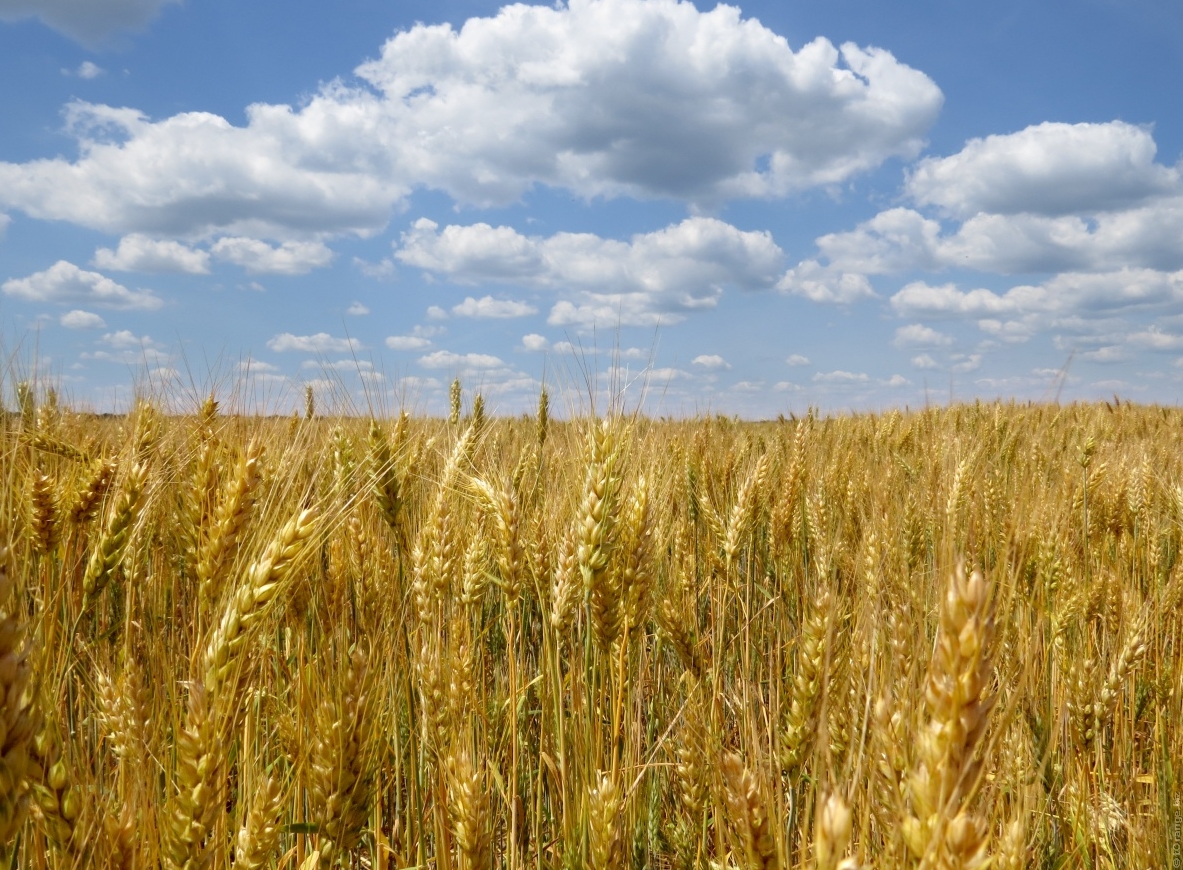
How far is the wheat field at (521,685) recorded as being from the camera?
1.17 m

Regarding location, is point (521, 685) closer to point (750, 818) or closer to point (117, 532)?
point (117, 532)

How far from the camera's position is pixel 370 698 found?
1514 mm

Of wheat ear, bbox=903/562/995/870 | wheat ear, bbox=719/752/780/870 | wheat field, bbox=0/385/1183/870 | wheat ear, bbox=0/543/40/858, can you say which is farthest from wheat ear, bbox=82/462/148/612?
wheat ear, bbox=903/562/995/870

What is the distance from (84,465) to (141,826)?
1450mm

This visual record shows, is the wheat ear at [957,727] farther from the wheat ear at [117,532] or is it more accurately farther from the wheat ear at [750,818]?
the wheat ear at [117,532]

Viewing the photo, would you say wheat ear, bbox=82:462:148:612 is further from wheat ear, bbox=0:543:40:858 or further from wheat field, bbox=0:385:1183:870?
wheat ear, bbox=0:543:40:858

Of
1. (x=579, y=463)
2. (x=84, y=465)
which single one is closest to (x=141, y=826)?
(x=579, y=463)

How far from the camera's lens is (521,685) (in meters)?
2.57

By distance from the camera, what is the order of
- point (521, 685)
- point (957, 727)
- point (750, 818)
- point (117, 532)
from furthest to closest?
point (521, 685)
point (117, 532)
point (750, 818)
point (957, 727)

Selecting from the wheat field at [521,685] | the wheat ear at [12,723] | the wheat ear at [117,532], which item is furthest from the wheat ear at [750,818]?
the wheat ear at [117,532]

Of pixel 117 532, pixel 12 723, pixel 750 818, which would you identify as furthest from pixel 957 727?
pixel 117 532

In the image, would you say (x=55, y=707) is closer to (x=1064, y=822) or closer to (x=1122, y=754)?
(x=1064, y=822)

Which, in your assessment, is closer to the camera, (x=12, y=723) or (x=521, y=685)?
(x=12, y=723)

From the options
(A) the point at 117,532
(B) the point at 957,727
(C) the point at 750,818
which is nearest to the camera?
(B) the point at 957,727
